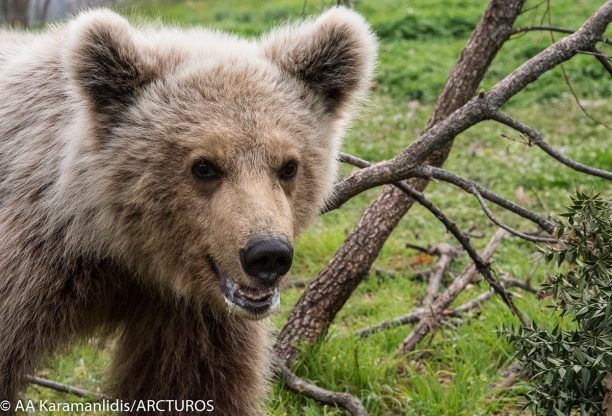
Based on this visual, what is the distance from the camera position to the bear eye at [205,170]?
305 centimetres

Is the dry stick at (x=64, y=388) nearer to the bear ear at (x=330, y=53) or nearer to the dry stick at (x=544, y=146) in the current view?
the bear ear at (x=330, y=53)

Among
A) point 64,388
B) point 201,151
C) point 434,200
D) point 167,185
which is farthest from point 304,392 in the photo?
point 434,200

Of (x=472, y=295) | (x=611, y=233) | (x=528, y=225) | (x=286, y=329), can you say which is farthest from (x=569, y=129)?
(x=611, y=233)

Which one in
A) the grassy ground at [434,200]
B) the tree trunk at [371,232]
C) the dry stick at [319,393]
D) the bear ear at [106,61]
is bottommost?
the grassy ground at [434,200]

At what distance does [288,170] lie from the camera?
322cm

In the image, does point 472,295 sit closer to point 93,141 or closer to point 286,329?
point 286,329

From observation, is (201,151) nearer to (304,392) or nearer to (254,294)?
(254,294)

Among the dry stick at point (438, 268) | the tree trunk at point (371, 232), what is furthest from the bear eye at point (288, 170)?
the dry stick at point (438, 268)

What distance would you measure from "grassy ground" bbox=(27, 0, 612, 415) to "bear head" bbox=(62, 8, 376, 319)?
0.78 metres

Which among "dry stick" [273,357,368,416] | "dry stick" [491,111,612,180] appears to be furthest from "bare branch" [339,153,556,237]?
"dry stick" [273,357,368,416]

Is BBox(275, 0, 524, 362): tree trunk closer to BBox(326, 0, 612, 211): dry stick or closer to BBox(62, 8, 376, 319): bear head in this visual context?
BBox(326, 0, 612, 211): dry stick

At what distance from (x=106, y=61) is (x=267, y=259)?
1.03 m

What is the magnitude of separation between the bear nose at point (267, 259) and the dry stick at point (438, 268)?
8.38 feet

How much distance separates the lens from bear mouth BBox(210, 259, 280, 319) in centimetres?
299
